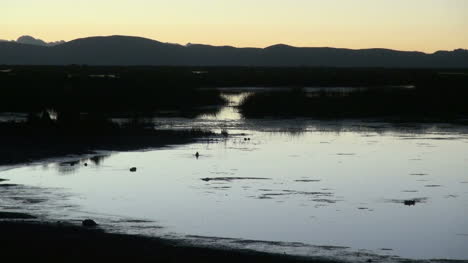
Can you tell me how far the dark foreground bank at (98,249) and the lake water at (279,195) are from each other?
694 mm

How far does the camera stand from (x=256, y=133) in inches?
1449

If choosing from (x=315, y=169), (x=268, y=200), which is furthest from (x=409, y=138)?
(x=268, y=200)

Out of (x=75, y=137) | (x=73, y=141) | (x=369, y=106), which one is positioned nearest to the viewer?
(x=73, y=141)

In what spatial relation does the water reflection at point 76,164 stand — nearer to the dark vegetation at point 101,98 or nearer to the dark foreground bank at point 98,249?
the dark foreground bank at point 98,249

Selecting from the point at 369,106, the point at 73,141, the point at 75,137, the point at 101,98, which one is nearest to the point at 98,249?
the point at 73,141

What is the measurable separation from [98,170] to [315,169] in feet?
20.1

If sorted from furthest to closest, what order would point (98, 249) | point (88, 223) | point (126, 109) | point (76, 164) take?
point (126, 109) → point (76, 164) → point (88, 223) → point (98, 249)

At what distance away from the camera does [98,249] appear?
1402cm

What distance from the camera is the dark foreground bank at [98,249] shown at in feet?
44.2

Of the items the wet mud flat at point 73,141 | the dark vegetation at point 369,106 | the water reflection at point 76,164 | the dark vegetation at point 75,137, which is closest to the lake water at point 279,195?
the water reflection at point 76,164

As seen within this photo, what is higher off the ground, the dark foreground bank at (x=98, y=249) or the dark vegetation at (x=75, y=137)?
the dark foreground bank at (x=98, y=249)

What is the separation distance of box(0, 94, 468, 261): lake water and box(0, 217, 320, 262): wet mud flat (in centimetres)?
68

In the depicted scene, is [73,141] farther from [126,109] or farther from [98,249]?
[126,109]

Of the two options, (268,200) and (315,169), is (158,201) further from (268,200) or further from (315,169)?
(315,169)
